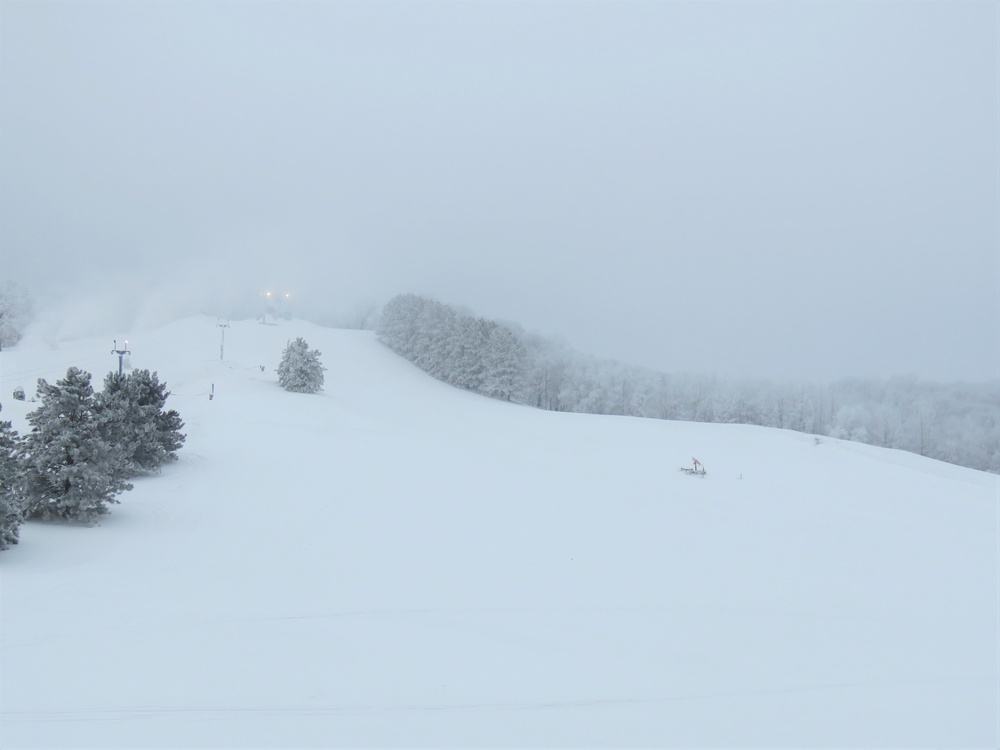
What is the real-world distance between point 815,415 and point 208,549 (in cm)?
6451

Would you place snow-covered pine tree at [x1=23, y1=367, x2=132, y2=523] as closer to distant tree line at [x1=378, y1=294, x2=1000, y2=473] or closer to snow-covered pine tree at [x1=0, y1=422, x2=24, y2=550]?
snow-covered pine tree at [x1=0, y1=422, x2=24, y2=550]

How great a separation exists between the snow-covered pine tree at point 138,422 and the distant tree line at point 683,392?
3120 centimetres

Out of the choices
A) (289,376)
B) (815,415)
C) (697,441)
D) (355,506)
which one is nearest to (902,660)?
(355,506)

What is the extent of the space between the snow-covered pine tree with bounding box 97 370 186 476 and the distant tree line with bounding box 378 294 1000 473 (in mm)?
31197

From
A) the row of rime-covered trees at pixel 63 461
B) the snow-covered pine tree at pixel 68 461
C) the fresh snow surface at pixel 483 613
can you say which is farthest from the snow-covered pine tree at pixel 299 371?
the snow-covered pine tree at pixel 68 461

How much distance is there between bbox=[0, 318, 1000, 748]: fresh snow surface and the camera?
5441 millimetres

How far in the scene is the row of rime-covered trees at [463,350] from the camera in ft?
153

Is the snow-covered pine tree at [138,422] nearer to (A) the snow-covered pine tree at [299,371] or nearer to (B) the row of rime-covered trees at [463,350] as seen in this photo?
(A) the snow-covered pine tree at [299,371]

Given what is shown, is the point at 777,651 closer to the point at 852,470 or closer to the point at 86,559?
the point at 86,559

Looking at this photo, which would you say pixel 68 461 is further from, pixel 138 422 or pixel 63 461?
→ pixel 138 422

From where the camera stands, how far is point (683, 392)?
214 ft

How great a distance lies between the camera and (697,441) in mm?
29672

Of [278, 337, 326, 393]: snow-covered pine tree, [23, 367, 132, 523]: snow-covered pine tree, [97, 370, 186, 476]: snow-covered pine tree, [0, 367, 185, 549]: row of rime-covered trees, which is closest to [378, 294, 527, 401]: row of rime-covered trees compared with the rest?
[278, 337, 326, 393]: snow-covered pine tree

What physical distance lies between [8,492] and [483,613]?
715 cm
